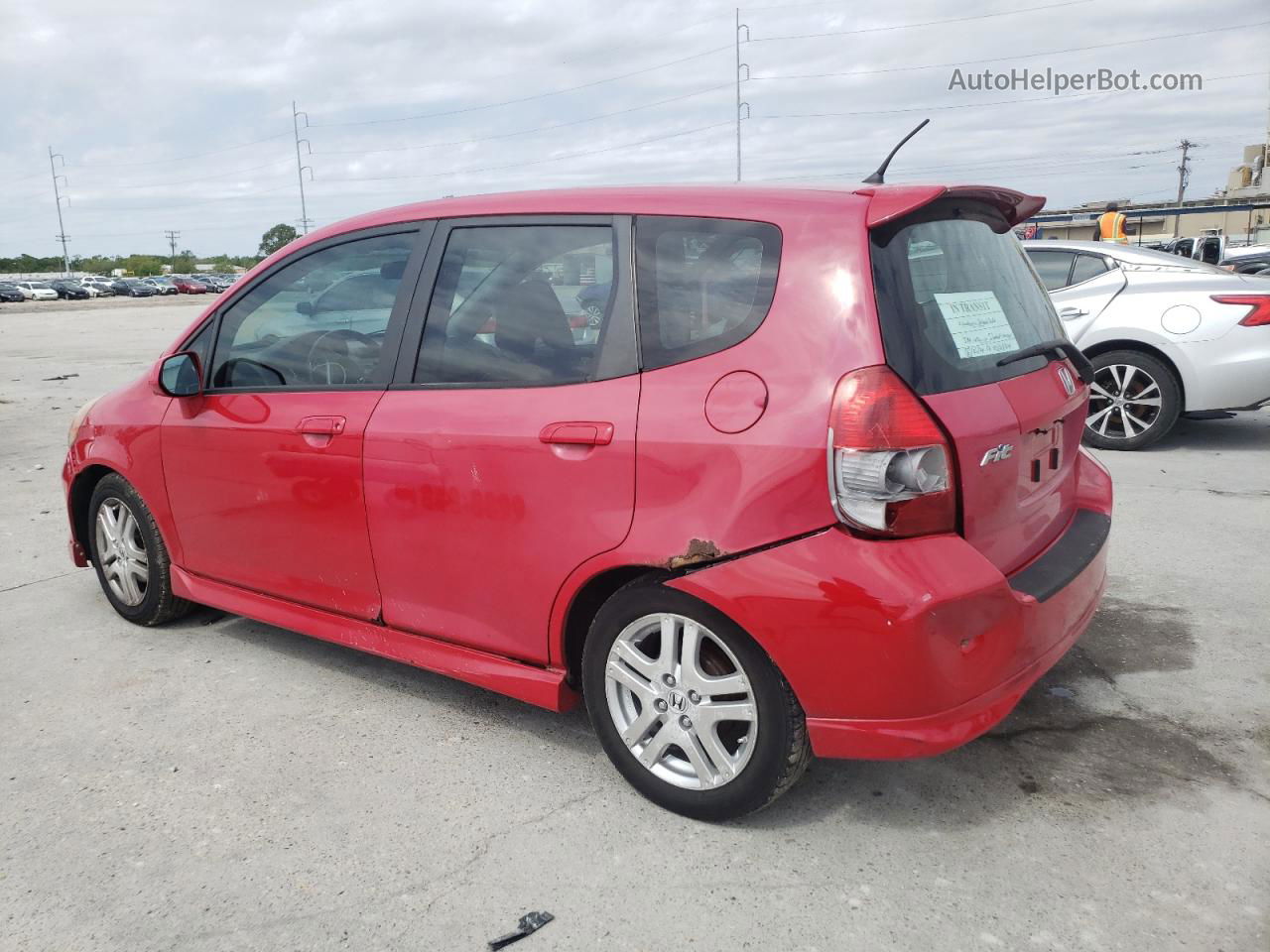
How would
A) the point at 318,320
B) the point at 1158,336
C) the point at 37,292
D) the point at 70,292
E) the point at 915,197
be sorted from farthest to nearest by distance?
the point at 70,292
the point at 37,292
the point at 1158,336
the point at 318,320
the point at 915,197

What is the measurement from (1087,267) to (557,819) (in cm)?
699

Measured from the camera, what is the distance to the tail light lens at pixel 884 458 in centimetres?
243

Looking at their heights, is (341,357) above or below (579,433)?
above

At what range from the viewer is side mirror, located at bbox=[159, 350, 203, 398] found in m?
3.96

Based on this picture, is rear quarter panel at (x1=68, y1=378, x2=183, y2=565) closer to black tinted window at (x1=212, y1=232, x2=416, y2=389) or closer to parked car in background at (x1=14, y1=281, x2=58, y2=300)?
black tinted window at (x1=212, y1=232, x2=416, y2=389)

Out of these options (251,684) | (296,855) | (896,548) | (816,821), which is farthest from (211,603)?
(896,548)

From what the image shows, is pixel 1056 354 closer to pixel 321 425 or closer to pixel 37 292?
pixel 321 425

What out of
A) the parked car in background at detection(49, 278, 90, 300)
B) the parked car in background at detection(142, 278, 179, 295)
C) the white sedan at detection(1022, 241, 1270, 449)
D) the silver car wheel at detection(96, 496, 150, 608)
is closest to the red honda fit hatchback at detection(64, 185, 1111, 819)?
the silver car wheel at detection(96, 496, 150, 608)

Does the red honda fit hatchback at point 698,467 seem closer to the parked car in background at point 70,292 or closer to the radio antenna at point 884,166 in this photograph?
the radio antenna at point 884,166

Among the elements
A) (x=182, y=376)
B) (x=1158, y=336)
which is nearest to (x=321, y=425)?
(x=182, y=376)

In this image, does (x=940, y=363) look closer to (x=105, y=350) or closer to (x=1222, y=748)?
(x=1222, y=748)

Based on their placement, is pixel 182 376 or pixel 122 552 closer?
pixel 182 376

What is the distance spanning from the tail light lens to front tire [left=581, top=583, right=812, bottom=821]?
468 millimetres

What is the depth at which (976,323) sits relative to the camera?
9.27 feet
